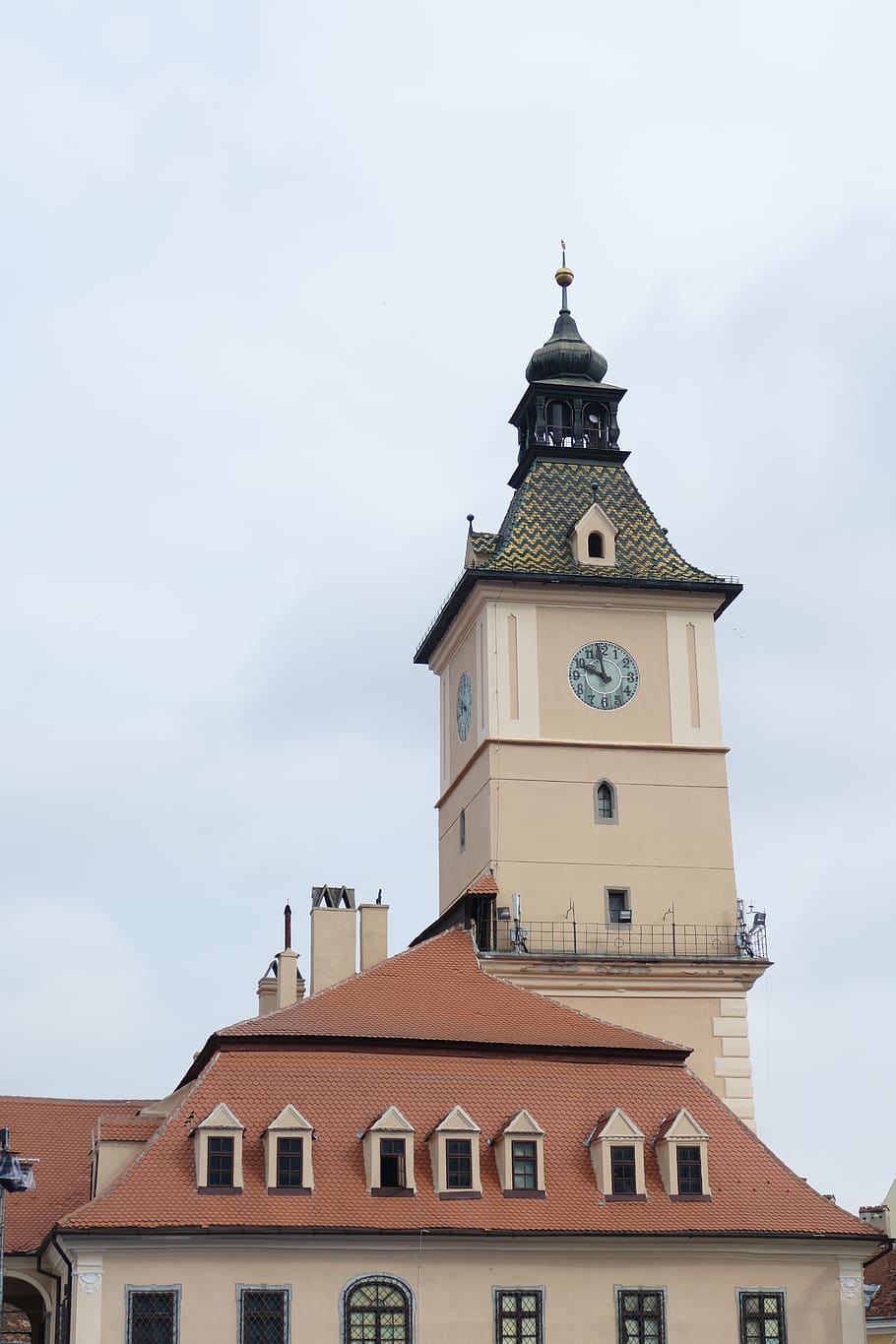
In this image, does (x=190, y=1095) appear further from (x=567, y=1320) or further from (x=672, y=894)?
(x=672, y=894)

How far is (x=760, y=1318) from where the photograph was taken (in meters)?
38.2

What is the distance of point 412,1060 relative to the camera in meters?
39.9

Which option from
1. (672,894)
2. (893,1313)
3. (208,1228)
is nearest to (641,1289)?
(208,1228)

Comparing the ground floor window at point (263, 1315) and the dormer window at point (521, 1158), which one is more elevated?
the dormer window at point (521, 1158)

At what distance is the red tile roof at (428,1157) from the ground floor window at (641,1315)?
123 cm

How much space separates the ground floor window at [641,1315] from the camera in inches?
1475

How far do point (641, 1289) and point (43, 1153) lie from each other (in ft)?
48.3

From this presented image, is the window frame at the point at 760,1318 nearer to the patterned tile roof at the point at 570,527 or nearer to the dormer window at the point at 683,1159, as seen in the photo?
the dormer window at the point at 683,1159

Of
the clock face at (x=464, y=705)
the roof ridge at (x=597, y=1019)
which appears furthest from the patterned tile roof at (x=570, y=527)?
the roof ridge at (x=597, y=1019)

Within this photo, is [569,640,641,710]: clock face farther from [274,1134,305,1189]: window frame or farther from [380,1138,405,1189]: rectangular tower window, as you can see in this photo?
[274,1134,305,1189]: window frame

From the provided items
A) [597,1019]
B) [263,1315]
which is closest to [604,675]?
[597,1019]

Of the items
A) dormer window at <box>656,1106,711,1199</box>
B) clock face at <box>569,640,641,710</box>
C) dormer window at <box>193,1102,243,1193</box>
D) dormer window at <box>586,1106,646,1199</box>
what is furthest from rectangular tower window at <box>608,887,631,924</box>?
dormer window at <box>193,1102,243,1193</box>

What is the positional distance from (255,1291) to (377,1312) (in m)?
2.29

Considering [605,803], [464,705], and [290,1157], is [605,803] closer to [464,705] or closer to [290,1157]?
[464,705]
